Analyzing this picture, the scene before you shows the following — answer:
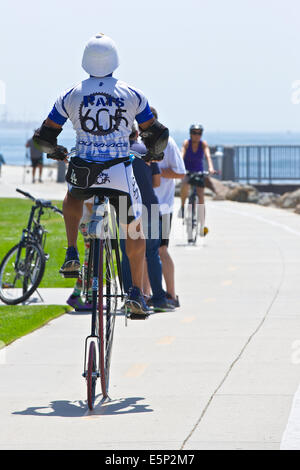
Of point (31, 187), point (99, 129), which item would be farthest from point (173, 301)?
point (31, 187)

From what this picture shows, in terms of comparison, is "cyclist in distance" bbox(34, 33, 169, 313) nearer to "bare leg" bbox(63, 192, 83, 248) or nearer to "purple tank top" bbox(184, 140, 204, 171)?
"bare leg" bbox(63, 192, 83, 248)

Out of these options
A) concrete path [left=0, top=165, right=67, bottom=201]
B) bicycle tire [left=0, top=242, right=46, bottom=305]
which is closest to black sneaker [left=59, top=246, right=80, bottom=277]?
bicycle tire [left=0, top=242, right=46, bottom=305]

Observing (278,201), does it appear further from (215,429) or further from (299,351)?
(215,429)

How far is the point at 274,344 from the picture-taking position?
29.8 ft

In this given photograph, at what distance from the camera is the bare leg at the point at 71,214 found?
718 centimetres

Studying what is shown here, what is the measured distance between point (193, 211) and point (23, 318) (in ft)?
27.2

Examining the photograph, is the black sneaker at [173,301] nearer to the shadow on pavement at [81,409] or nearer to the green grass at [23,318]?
the green grass at [23,318]

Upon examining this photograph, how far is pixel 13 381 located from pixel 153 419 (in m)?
1.49

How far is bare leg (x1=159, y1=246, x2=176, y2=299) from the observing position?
11281mm

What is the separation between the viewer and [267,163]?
40.9 metres

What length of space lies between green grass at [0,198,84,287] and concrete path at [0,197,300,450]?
65.5 inches

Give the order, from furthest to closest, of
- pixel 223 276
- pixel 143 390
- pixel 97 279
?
pixel 223 276
pixel 143 390
pixel 97 279

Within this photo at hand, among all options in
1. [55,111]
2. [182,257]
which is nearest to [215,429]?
[55,111]

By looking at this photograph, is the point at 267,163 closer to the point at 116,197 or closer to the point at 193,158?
the point at 193,158
